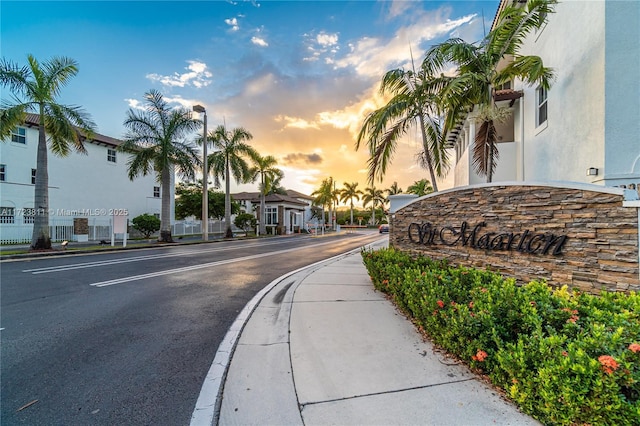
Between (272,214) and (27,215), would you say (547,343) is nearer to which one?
(27,215)

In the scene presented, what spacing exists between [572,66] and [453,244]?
5.97 meters

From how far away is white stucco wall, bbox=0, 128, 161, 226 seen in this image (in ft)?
72.2

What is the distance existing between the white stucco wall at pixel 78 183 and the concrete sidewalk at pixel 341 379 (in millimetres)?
27312

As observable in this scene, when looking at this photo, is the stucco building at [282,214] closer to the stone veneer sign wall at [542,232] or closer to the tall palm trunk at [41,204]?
the tall palm trunk at [41,204]

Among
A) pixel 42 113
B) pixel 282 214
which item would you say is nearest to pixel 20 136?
pixel 42 113

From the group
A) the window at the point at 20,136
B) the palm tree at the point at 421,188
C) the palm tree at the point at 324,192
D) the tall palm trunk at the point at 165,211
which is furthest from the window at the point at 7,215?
the palm tree at the point at 421,188

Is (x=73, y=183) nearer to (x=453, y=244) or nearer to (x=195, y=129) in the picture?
(x=195, y=129)

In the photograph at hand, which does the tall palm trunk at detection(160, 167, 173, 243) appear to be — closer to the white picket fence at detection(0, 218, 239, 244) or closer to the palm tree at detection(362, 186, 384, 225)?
the white picket fence at detection(0, 218, 239, 244)

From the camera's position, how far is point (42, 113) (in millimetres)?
14656

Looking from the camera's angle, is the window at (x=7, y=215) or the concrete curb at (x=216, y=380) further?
the window at (x=7, y=215)

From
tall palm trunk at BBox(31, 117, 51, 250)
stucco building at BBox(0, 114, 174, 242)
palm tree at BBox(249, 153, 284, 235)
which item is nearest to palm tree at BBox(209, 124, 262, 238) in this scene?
palm tree at BBox(249, 153, 284, 235)

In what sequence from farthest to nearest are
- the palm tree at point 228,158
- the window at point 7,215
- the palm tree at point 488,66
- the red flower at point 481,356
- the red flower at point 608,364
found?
the palm tree at point 228,158, the window at point 7,215, the palm tree at point 488,66, the red flower at point 481,356, the red flower at point 608,364

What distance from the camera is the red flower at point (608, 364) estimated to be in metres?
1.97

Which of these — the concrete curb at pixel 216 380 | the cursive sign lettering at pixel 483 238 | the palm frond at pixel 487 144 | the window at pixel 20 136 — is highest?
the window at pixel 20 136
